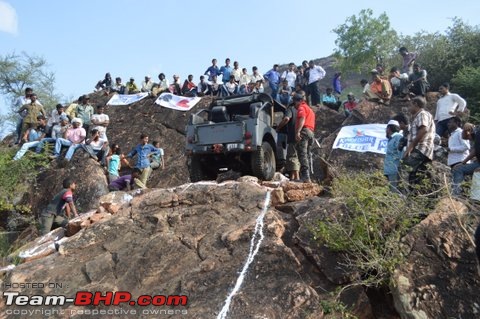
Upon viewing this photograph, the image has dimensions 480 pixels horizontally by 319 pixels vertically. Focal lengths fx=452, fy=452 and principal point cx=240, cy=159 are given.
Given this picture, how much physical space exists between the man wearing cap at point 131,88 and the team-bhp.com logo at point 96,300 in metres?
13.3

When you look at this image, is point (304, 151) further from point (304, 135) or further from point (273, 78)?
point (273, 78)

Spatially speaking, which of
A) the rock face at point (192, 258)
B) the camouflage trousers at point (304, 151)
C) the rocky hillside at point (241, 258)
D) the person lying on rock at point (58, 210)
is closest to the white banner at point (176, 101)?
the person lying on rock at point (58, 210)

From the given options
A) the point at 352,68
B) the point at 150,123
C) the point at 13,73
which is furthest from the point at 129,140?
the point at 352,68

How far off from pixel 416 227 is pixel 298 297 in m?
1.59

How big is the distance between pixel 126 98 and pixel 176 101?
95.8 inches

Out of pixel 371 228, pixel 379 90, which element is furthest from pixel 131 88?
pixel 371 228

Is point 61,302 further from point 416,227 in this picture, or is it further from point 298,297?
point 416,227

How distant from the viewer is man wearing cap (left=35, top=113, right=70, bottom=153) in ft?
41.1

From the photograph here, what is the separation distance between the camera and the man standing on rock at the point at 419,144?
19.5ft

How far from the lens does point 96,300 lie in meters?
4.91

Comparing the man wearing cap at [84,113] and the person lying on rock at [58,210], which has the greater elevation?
the man wearing cap at [84,113]

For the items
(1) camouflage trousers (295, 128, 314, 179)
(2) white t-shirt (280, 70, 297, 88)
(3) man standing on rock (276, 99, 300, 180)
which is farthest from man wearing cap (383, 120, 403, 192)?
(2) white t-shirt (280, 70, 297, 88)

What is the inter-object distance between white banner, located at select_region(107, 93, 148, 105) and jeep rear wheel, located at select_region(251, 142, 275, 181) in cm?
936

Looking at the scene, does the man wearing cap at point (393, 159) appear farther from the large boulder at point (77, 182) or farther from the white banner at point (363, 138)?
the large boulder at point (77, 182)
